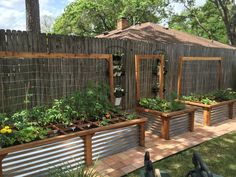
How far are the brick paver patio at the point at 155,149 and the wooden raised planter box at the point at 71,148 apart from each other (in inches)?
6.3

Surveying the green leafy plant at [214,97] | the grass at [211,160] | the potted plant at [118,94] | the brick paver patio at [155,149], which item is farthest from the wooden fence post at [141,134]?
the green leafy plant at [214,97]

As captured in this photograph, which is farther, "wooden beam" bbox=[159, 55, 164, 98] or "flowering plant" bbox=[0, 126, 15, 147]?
"wooden beam" bbox=[159, 55, 164, 98]

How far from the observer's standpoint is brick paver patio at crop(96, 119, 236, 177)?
3533mm

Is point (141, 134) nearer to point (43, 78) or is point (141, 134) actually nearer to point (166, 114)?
point (166, 114)

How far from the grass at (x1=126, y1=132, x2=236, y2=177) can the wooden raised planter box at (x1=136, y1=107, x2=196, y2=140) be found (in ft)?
2.11

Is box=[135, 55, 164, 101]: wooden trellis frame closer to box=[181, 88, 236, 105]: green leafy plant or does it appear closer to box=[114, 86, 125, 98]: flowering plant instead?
box=[114, 86, 125, 98]: flowering plant

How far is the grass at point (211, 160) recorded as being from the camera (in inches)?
136

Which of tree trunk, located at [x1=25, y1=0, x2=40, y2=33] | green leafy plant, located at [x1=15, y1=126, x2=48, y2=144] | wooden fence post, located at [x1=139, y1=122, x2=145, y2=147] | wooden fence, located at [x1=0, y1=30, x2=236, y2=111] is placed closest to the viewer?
green leafy plant, located at [x1=15, y1=126, x2=48, y2=144]

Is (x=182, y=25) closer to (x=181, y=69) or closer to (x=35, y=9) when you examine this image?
(x=181, y=69)

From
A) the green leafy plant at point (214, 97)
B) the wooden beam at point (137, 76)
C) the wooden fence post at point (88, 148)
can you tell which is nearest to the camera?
the wooden fence post at point (88, 148)

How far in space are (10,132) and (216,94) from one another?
17.9 ft

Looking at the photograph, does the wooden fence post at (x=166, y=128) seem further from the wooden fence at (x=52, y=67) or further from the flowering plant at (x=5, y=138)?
the flowering plant at (x=5, y=138)

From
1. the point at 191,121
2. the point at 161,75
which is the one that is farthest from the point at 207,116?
the point at 161,75

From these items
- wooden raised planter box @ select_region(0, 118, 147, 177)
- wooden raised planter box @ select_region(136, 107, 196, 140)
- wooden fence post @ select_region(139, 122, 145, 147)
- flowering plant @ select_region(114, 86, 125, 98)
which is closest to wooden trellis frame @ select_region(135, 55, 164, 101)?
flowering plant @ select_region(114, 86, 125, 98)
